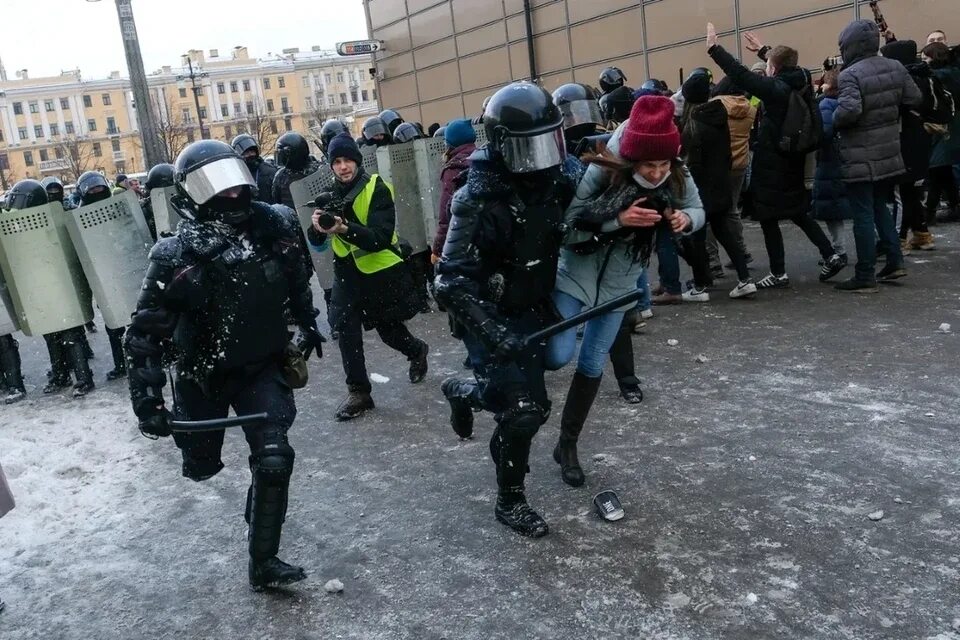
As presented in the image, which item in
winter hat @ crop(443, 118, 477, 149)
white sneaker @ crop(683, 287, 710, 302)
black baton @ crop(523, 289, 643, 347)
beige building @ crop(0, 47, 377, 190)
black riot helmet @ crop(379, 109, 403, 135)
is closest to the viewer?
black baton @ crop(523, 289, 643, 347)

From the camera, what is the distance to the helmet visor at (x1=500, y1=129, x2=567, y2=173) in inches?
138

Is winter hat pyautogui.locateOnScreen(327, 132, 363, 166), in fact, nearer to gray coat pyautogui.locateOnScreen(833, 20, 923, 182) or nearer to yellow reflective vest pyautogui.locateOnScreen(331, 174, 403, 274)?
yellow reflective vest pyautogui.locateOnScreen(331, 174, 403, 274)

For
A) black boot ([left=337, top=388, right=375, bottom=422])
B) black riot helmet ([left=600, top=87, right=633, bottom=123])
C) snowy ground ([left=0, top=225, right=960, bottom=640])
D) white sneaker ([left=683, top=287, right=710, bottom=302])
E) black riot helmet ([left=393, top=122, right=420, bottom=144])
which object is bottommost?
snowy ground ([left=0, top=225, right=960, bottom=640])

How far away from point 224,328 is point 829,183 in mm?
6027

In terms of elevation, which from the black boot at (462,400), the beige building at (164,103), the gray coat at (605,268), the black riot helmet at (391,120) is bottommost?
the black boot at (462,400)

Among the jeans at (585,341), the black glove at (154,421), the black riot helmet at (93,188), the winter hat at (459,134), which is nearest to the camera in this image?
the black glove at (154,421)

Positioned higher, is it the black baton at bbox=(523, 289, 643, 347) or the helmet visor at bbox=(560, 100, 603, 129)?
the helmet visor at bbox=(560, 100, 603, 129)

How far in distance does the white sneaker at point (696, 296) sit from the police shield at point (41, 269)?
5387mm

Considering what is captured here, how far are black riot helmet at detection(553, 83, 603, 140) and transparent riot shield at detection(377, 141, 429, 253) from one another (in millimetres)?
4174

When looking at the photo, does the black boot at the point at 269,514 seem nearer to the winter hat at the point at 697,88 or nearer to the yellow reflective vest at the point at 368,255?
the yellow reflective vest at the point at 368,255

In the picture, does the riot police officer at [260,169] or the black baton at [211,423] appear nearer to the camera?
the black baton at [211,423]

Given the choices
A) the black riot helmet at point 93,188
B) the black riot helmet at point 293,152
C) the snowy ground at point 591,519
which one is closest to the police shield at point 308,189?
the black riot helmet at point 293,152

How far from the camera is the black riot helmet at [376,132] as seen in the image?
31.4ft

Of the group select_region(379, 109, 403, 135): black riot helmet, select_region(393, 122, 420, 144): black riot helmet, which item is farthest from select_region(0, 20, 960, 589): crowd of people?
select_region(379, 109, 403, 135): black riot helmet
